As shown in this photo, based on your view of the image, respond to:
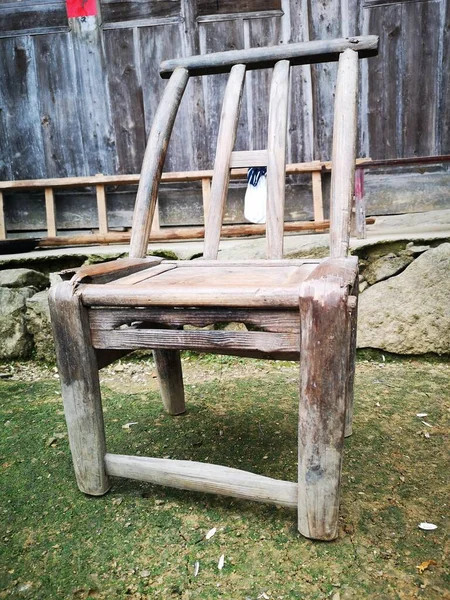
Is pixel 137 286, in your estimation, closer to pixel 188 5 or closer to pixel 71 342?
pixel 71 342

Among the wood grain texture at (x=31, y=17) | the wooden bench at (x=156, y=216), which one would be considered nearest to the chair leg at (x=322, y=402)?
the wooden bench at (x=156, y=216)

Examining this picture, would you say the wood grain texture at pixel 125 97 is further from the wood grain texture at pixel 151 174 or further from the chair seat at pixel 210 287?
the chair seat at pixel 210 287

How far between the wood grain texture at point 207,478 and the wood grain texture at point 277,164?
689 mm

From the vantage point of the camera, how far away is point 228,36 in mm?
3094

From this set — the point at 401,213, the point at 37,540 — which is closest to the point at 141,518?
the point at 37,540

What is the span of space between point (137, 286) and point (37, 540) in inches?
27.0

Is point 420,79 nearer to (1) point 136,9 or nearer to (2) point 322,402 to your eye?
(1) point 136,9

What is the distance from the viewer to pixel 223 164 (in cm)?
154

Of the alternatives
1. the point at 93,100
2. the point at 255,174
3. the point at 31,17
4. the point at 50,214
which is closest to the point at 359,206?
the point at 255,174

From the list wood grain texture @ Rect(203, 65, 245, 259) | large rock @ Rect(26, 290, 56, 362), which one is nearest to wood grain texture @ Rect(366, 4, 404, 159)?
wood grain texture @ Rect(203, 65, 245, 259)

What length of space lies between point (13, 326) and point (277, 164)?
5.46 feet

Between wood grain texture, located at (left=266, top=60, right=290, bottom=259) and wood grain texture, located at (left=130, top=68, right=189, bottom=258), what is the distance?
357 mm

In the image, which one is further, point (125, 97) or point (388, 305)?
point (125, 97)

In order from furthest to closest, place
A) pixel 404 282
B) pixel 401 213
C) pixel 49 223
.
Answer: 1. pixel 401 213
2. pixel 49 223
3. pixel 404 282
